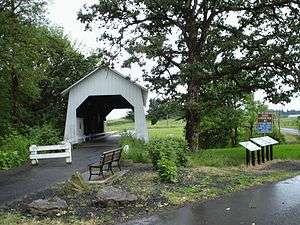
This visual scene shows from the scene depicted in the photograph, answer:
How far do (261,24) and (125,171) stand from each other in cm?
1292

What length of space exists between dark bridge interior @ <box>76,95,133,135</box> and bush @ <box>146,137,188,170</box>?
20.2 m

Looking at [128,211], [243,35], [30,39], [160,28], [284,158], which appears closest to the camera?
[128,211]

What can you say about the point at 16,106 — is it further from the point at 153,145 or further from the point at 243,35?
the point at 153,145

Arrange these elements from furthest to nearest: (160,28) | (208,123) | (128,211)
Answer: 1. (208,123)
2. (160,28)
3. (128,211)

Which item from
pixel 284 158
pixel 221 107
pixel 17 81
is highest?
pixel 17 81

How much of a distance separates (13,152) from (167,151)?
8903 mm

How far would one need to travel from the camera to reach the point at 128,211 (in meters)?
10.9

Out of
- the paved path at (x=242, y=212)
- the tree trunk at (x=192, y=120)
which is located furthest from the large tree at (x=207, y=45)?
the paved path at (x=242, y=212)

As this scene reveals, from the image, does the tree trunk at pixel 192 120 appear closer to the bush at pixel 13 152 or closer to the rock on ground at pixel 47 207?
the bush at pixel 13 152

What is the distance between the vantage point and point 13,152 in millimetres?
22953

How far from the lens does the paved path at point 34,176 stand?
14.1 m

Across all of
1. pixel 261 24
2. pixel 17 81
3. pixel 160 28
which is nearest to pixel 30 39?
pixel 17 81

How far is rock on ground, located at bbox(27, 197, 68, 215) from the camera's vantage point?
35.0ft

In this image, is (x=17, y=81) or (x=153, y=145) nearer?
(x=153, y=145)
